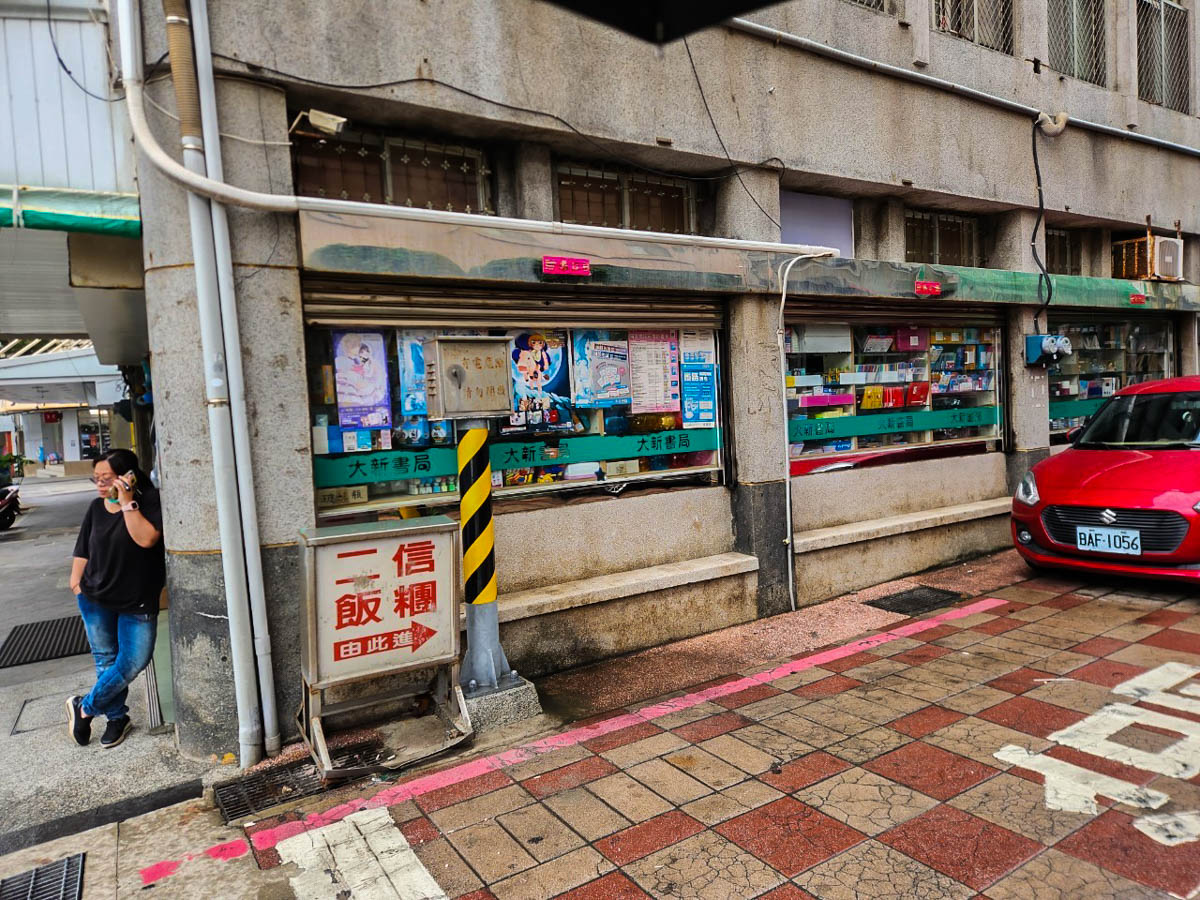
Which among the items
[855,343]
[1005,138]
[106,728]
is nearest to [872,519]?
[855,343]

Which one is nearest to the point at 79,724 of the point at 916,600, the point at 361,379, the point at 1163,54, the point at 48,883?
the point at 48,883

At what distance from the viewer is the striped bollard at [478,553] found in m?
4.87

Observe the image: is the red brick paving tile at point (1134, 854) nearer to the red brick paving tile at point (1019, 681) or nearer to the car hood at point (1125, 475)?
the red brick paving tile at point (1019, 681)

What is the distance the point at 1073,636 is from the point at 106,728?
694 cm

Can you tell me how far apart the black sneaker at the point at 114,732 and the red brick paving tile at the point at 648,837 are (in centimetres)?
331

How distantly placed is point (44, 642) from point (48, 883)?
15.1ft

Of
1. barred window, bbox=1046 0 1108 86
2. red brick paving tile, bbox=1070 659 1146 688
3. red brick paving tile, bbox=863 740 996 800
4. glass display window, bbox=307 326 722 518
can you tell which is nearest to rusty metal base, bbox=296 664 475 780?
glass display window, bbox=307 326 722 518

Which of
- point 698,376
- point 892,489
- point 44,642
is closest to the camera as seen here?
point 698,376

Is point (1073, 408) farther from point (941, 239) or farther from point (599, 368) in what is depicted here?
point (599, 368)

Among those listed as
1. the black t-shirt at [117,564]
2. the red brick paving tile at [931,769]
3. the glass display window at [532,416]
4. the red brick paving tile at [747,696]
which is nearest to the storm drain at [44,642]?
the black t-shirt at [117,564]

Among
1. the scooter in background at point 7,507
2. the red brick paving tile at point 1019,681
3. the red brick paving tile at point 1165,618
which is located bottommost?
the red brick paving tile at point 1165,618

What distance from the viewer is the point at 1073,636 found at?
5.96 m

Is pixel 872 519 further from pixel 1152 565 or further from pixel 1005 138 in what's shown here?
pixel 1005 138

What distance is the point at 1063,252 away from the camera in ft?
34.8
